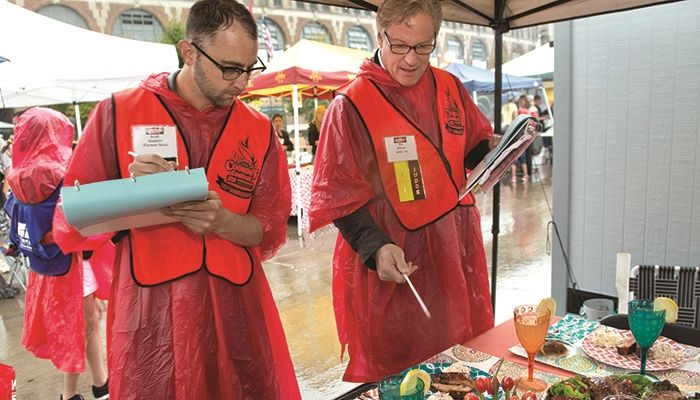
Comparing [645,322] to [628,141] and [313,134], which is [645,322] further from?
[313,134]

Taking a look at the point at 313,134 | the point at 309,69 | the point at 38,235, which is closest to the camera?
the point at 38,235

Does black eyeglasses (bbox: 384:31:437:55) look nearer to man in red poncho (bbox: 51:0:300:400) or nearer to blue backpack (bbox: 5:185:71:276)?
man in red poncho (bbox: 51:0:300:400)

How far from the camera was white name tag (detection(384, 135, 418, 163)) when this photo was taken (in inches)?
67.8

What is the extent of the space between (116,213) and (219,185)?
1.37ft

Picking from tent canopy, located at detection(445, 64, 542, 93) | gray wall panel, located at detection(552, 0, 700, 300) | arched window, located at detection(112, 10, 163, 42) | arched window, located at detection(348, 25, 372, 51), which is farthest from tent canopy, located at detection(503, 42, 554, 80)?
arched window, located at detection(348, 25, 372, 51)

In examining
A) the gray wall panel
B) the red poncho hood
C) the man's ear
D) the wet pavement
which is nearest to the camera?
the man's ear

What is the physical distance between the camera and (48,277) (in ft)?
9.15

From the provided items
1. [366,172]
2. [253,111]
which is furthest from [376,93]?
[253,111]

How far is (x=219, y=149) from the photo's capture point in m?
1.53

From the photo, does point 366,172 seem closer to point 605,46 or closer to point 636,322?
point 636,322

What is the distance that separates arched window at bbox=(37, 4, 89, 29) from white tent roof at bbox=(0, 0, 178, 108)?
67.4 feet

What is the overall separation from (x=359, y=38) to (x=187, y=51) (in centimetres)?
3584

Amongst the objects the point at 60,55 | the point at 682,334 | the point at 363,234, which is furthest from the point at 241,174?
the point at 60,55

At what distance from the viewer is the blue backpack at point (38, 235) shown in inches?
106
